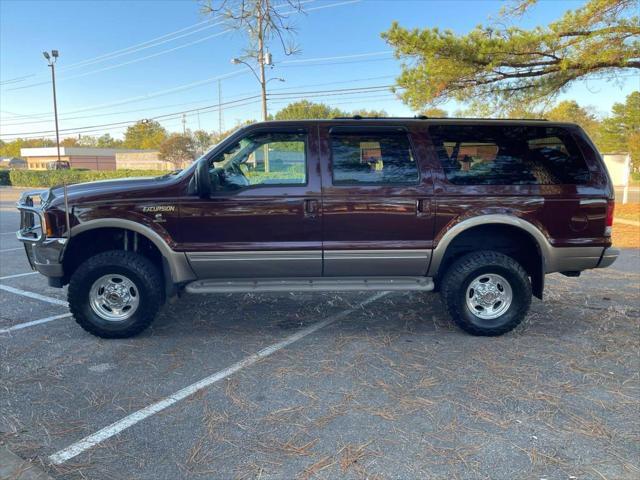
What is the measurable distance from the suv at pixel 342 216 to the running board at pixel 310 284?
0.02 metres

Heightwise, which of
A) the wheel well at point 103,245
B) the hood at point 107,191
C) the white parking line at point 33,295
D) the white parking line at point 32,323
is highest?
the hood at point 107,191

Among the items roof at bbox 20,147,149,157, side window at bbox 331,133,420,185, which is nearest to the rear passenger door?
side window at bbox 331,133,420,185

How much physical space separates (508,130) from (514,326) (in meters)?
1.86

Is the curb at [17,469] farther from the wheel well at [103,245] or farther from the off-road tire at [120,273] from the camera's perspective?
the wheel well at [103,245]

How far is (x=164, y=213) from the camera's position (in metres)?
4.20

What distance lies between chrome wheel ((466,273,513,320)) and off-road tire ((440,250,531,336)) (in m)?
0.04

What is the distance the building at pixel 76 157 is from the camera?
7425 centimetres

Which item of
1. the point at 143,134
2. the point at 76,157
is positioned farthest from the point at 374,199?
the point at 143,134

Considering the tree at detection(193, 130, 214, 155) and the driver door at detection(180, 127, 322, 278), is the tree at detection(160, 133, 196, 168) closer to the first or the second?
the tree at detection(193, 130, 214, 155)

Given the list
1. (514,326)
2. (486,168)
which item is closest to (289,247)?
(486,168)

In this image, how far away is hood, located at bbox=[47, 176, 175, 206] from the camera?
4.18 metres

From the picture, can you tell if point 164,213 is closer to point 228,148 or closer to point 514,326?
point 228,148

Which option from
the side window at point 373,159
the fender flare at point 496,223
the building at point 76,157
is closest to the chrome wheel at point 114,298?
the side window at point 373,159

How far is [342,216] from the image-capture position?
167 inches
